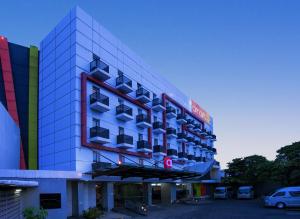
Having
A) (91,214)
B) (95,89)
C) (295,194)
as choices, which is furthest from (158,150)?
(91,214)

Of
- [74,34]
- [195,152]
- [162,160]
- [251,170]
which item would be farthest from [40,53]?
[251,170]

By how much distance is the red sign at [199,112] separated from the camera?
6894 centimetres

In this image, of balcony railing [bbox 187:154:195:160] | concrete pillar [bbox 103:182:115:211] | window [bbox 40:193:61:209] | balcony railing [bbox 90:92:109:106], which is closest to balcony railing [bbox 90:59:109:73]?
balcony railing [bbox 90:92:109:106]

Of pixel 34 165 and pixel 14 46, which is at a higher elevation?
pixel 14 46

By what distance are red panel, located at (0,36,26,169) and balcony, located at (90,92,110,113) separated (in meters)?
9.55

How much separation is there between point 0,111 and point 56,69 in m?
9.25

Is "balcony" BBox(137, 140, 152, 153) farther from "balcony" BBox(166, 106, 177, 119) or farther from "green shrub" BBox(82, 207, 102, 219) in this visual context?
"green shrub" BBox(82, 207, 102, 219)

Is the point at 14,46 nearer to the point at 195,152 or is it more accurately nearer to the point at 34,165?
the point at 34,165

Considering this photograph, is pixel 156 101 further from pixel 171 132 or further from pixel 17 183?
pixel 17 183

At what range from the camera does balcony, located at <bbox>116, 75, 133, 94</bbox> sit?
3959 cm

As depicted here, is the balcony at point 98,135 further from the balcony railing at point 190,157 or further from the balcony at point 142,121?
the balcony railing at point 190,157

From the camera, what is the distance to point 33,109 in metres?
40.0

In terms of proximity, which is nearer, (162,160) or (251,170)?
(162,160)

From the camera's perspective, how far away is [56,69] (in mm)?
37469
